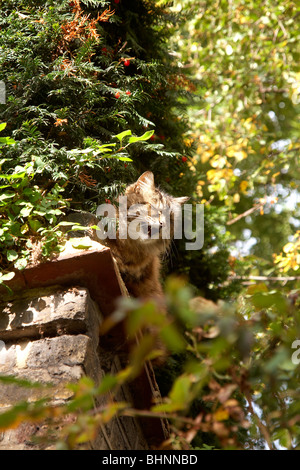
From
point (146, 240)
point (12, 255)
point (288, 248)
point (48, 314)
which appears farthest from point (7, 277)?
point (288, 248)

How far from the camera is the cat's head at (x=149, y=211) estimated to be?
3.08 metres

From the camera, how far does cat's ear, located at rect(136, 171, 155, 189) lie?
3.12 meters

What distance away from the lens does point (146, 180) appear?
318 cm

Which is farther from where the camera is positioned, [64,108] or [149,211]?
[149,211]

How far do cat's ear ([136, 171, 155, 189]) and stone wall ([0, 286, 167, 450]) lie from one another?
1.20m

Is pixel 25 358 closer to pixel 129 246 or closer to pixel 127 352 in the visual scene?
pixel 127 352

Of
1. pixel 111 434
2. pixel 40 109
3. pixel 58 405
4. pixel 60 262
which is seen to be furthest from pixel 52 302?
pixel 40 109

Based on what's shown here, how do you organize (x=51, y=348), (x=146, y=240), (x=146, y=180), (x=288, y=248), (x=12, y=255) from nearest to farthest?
(x=51, y=348) < (x=12, y=255) < (x=146, y=240) < (x=146, y=180) < (x=288, y=248)

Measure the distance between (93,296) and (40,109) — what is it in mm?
1011

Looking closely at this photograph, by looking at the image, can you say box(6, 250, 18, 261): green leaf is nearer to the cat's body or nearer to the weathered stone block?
the weathered stone block

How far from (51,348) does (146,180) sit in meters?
1.58

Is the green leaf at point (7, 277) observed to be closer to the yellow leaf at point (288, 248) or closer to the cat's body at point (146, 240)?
the cat's body at point (146, 240)

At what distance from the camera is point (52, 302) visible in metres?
2.03

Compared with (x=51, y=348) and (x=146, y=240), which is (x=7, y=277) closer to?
(x=51, y=348)
